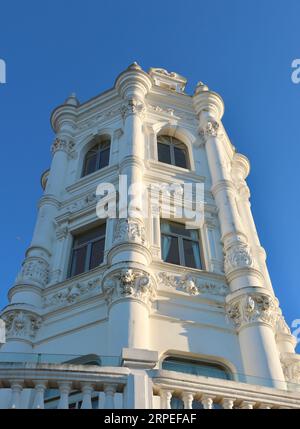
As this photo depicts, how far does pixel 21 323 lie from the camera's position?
51.6 feet

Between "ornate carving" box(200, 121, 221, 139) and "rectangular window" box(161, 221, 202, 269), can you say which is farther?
"ornate carving" box(200, 121, 221, 139)

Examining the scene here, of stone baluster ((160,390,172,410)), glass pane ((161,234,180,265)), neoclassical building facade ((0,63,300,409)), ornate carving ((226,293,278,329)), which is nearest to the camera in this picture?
stone baluster ((160,390,172,410))

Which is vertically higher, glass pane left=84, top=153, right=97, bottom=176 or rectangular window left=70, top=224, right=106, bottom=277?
glass pane left=84, top=153, right=97, bottom=176

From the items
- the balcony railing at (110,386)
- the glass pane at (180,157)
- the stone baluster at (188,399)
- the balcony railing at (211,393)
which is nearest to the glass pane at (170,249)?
the glass pane at (180,157)

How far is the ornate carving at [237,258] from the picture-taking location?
674 inches

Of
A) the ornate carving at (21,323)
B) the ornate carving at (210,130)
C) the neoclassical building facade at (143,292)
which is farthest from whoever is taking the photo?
the ornate carving at (210,130)

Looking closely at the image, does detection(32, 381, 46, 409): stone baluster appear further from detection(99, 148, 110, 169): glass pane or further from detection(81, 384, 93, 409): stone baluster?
detection(99, 148, 110, 169): glass pane

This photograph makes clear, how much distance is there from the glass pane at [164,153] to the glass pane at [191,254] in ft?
17.9

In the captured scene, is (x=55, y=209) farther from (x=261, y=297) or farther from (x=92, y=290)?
(x=261, y=297)

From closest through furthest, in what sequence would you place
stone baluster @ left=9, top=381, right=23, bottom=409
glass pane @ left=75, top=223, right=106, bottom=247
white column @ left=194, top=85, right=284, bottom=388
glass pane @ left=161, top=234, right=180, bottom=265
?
stone baluster @ left=9, top=381, right=23, bottom=409, white column @ left=194, top=85, right=284, bottom=388, glass pane @ left=161, top=234, right=180, bottom=265, glass pane @ left=75, top=223, right=106, bottom=247

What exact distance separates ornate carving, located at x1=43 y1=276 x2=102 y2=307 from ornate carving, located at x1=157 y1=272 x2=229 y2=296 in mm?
2026

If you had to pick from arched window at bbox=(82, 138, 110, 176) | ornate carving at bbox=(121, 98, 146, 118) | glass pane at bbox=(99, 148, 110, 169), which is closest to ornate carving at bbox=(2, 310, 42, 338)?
arched window at bbox=(82, 138, 110, 176)

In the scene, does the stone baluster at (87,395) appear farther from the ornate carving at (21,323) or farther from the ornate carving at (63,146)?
the ornate carving at (63,146)

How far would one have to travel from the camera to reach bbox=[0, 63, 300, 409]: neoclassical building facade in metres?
9.05
